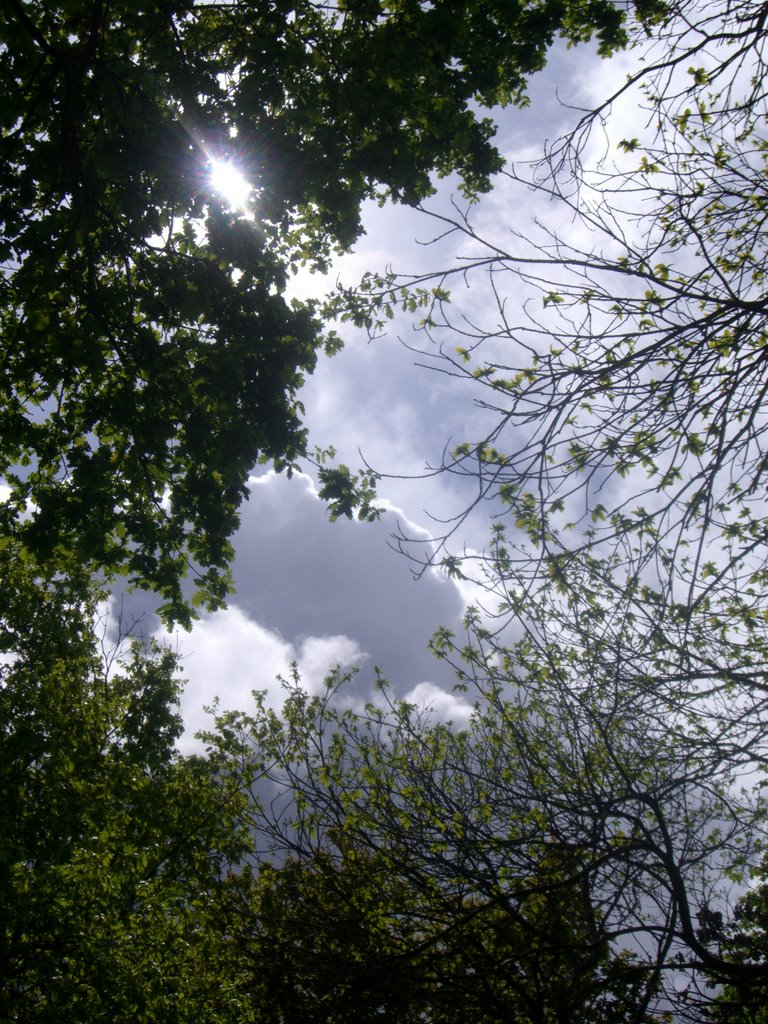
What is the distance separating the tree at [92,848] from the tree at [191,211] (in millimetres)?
2748

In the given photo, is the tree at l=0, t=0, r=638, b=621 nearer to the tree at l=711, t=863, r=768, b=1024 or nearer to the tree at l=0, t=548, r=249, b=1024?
the tree at l=0, t=548, r=249, b=1024

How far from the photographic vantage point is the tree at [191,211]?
5590 millimetres

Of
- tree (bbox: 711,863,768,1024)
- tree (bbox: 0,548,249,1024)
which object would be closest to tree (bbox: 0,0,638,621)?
→ tree (bbox: 0,548,249,1024)

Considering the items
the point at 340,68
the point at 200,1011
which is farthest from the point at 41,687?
the point at 340,68

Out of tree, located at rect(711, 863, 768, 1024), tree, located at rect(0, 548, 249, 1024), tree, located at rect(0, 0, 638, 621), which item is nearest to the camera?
tree, located at rect(711, 863, 768, 1024)

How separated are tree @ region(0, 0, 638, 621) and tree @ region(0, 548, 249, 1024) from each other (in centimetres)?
275

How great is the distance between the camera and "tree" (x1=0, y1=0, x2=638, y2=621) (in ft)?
18.3

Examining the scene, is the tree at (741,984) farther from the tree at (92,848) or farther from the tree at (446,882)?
the tree at (92,848)

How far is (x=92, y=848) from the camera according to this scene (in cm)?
962

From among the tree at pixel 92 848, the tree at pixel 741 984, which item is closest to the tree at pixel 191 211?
the tree at pixel 92 848

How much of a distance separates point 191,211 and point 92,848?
28.6 feet

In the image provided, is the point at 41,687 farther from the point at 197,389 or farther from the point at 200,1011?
the point at 197,389

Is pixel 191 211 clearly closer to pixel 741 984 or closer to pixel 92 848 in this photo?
pixel 741 984

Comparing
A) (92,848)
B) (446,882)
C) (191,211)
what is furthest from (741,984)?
(92,848)
